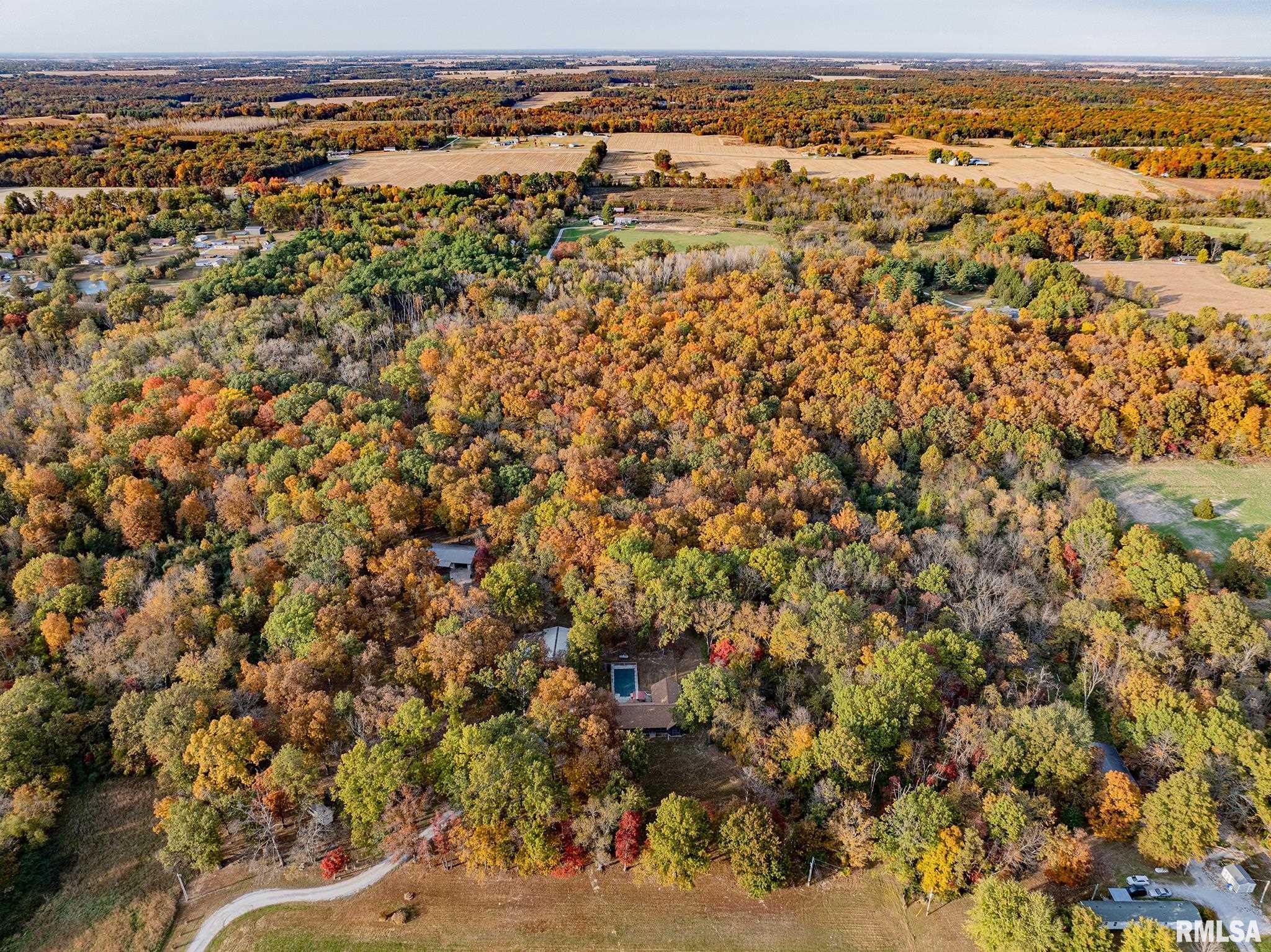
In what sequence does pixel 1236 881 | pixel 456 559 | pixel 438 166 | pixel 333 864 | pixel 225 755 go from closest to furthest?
pixel 1236 881, pixel 333 864, pixel 225 755, pixel 456 559, pixel 438 166

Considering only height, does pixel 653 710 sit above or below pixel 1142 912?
above

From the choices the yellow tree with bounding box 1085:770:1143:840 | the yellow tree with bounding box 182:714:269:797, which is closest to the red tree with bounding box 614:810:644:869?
the yellow tree with bounding box 182:714:269:797

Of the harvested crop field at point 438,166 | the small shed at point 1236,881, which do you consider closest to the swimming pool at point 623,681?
the small shed at point 1236,881

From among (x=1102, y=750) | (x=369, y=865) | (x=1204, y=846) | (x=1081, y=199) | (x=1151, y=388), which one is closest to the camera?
(x=1204, y=846)

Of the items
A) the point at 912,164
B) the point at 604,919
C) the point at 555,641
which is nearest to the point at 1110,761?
the point at 604,919

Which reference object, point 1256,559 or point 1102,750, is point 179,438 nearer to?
point 1102,750

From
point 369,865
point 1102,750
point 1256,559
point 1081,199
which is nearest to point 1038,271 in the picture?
point 1081,199

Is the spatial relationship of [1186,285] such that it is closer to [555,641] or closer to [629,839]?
[555,641]
